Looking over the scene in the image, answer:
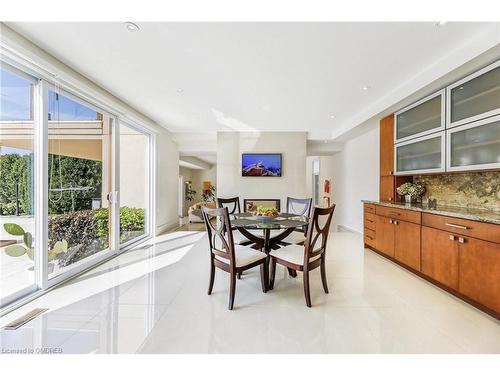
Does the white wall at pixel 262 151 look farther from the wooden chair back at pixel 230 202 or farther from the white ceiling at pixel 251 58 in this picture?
the white ceiling at pixel 251 58

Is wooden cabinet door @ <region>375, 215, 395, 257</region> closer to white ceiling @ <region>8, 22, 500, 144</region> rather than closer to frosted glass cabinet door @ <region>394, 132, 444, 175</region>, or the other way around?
frosted glass cabinet door @ <region>394, 132, 444, 175</region>

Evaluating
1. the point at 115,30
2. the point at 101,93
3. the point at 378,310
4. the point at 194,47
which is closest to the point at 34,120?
the point at 101,93

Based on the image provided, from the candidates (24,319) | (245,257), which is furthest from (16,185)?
(245,257)

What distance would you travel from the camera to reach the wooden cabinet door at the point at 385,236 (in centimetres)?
332

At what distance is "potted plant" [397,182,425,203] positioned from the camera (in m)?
3.49

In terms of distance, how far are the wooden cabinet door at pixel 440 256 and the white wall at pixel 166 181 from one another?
492 centimetres

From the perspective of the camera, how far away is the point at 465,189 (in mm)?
2902

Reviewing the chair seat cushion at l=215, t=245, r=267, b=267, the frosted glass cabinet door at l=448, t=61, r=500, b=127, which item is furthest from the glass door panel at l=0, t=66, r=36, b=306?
the frosted glass cabinet door at l=448, t=61, r=500, b=127

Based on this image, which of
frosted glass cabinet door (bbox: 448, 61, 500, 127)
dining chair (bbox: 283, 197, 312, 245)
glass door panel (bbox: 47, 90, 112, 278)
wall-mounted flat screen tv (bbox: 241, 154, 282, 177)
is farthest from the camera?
wall-mounted flat screen tv (bbox: 241, 154, 282, 177)

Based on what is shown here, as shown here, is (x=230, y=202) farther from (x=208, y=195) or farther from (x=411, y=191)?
(x=208, y=195)

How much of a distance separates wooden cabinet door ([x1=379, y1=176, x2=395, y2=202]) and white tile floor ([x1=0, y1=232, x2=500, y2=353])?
4.36 ft

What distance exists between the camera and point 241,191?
18.8 feet
